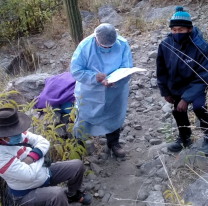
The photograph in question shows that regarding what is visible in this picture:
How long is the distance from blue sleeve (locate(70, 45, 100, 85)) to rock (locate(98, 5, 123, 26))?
15.6 feet

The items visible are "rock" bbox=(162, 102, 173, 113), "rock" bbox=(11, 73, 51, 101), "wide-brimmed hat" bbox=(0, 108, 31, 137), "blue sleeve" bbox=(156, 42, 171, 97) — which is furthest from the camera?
"rock" bbox=(11, 73, 51, 101)

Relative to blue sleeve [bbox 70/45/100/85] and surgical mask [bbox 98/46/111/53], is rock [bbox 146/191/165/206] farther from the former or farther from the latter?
surgical mask [bbox 98/46/111/53]

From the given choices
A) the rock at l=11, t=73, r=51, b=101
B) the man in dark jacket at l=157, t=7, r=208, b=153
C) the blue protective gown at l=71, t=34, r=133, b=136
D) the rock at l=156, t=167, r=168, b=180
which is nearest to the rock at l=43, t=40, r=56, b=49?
the rock at l=11, t=73, r=51, b=101

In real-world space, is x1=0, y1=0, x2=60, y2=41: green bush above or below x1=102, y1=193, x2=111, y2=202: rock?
above

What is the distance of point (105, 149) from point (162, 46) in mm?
1425

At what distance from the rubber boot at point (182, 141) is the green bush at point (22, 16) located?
19.6 ft

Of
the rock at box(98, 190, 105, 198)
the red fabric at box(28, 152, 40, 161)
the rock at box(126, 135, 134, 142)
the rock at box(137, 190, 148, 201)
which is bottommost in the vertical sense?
the rock at box(126, 135, 134, 142)

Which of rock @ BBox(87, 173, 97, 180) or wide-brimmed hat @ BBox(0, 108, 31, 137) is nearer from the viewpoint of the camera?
wide-brimmed hat @ BBox(0, 108, 31, 137)

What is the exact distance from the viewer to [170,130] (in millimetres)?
4176

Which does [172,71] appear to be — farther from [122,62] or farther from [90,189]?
[90,189]

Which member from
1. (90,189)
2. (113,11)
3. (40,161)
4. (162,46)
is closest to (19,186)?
(40,161)

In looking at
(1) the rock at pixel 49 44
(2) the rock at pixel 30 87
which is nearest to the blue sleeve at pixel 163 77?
(2) the rock at pixel 30 87

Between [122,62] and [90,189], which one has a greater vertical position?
[122,62]

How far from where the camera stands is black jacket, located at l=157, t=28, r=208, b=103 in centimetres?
304
